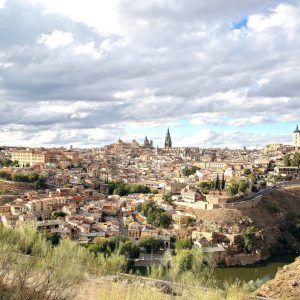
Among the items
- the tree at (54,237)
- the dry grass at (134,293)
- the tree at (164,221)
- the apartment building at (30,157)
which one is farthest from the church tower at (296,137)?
the dry grass at (134,293)

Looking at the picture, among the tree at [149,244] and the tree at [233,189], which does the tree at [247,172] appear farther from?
the tree at [149,244]

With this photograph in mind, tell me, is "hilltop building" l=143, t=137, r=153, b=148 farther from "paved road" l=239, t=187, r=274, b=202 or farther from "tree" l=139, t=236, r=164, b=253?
"tree" l=139, t=236, r=164, b=253

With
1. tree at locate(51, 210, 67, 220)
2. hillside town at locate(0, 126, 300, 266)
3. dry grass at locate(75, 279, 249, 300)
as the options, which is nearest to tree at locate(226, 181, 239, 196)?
hillside town at locate(0, 126, 300, 266)

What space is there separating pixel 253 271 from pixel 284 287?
12.5m

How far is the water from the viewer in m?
25.8

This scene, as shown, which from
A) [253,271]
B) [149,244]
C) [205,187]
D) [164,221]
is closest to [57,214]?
[164,221]

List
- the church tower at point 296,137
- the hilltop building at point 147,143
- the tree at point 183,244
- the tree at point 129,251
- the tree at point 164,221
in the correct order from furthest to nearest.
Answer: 1. the hilltop building at point 147,143
2. the church tower at point 296,137
3. the tree at point 164,221
4. the tree at point 183,244
5. the tree at point 129,251

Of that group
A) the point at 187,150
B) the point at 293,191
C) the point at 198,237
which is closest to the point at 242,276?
the point at 198,237

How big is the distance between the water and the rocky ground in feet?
28.9

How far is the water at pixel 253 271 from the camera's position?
84.6 feet

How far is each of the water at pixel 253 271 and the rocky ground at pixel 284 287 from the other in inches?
347

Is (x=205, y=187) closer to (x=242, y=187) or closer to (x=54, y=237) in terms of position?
(x=242, y=187)

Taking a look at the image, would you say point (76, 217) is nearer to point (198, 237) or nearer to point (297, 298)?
point (198, 237)

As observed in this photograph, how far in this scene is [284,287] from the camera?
50.8 feet
